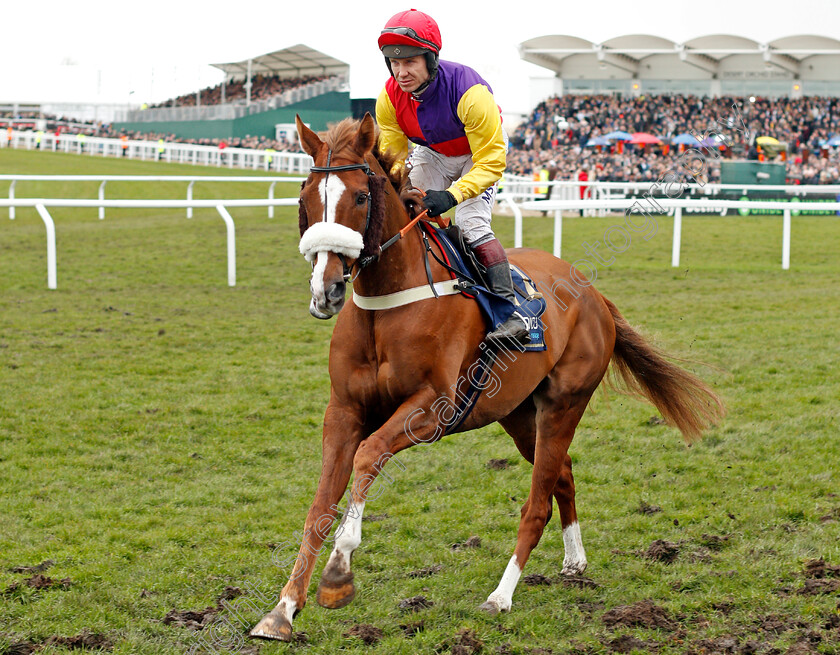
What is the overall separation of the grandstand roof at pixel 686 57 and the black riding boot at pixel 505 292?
115 feet

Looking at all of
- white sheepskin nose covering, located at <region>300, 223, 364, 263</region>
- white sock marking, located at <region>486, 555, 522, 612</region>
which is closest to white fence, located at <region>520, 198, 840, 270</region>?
white sock marking, located at <region>486, 555, 522, 612</region>

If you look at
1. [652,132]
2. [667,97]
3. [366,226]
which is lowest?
[366,226]

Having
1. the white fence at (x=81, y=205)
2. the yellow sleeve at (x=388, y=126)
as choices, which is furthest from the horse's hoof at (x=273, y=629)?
the white fence at (x=81, y=205)

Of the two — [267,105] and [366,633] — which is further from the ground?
[267,105]

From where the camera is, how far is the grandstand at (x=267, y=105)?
143 ft

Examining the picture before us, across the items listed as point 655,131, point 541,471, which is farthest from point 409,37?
point 655,131

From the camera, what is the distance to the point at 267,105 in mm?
44406

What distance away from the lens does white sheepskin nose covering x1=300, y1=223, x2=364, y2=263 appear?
292 centimetres

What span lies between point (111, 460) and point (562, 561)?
9.27ft

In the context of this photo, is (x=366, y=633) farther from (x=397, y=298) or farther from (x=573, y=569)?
→ (x=397, y=298)

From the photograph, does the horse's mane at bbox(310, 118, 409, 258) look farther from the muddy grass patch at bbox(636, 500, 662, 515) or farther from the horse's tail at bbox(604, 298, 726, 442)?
the muddy grass patch at bbox(636, 500, 662, 515)

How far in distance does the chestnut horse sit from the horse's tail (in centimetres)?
74

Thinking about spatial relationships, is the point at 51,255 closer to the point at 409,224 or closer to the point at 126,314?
the point at 126,314

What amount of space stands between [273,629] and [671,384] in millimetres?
2756
